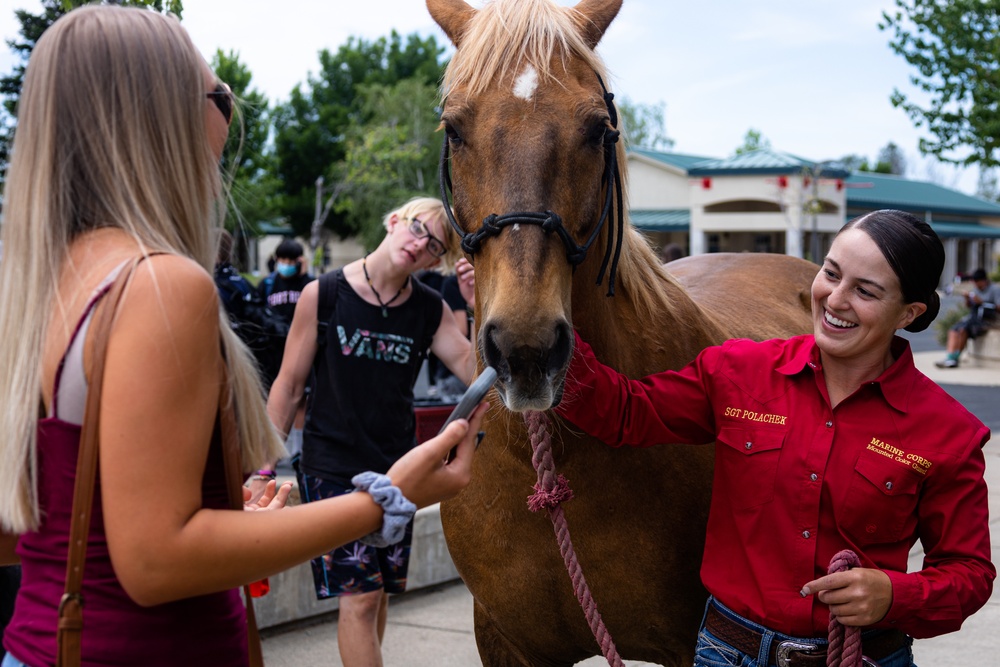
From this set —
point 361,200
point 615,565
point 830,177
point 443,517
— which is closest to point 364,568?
point 443,517

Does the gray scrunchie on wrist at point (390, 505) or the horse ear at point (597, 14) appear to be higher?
the horse ear at point (597, 14)

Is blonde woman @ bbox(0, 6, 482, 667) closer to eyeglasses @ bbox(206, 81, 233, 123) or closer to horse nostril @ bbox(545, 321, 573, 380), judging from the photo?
eyeglasses @ bbox(206, 81, 233, 123)

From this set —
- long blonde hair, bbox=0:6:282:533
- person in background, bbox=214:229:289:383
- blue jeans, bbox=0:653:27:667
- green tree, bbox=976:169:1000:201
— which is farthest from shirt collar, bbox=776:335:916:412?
green tree, bbox=976:169:1000:201

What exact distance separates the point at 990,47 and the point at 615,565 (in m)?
14.5

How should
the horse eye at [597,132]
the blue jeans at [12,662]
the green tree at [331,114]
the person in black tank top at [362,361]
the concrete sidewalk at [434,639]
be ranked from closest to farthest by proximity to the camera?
the blue jeans at [12,662], the horse eye at [597,132], the person in black tank top at [362,361], the concrete sidewalk at [434,639], the green tree at [331,114]

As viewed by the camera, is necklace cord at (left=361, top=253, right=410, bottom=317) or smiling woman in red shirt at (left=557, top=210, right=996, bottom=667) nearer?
smiling woman in red shirt at (left=557, top=210, right=996, bottom=667)

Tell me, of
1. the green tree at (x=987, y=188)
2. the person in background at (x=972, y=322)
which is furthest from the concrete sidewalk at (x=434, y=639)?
the green tree at (x=987, y=188)

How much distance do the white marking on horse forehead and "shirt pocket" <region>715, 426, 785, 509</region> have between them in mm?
904

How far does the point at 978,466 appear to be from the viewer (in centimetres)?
200

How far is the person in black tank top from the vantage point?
3.75m

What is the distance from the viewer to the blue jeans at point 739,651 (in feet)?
6.80

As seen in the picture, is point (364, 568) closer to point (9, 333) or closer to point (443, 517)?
point (443, 517)

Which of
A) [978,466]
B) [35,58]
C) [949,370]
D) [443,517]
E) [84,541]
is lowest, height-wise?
[949,370]

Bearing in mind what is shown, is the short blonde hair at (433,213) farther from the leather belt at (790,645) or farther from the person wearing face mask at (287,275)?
the person wearing face mask at (287,275)
